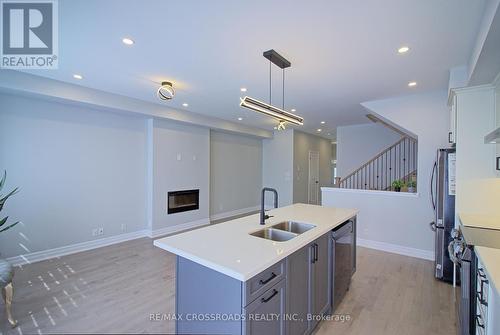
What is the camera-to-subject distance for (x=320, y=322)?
212 cm

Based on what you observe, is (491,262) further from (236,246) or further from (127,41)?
(127,41)

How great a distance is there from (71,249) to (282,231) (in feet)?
11.9

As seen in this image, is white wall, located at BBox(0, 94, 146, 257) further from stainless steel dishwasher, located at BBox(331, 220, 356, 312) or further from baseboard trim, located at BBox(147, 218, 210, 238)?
stainless steel dishwasher, located at BBox(331, 220, 356, 312)

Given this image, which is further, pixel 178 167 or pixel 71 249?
pixel 178 167

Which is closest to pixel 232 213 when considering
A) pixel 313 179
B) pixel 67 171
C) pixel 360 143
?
pixel 313 179

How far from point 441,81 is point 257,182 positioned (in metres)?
5.16

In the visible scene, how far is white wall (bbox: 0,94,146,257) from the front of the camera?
3.21 m

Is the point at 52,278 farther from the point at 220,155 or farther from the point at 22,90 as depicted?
the point at 220,155

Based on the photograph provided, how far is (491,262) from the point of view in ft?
4.29

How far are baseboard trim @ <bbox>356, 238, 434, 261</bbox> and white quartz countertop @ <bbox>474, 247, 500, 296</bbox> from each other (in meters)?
2.48

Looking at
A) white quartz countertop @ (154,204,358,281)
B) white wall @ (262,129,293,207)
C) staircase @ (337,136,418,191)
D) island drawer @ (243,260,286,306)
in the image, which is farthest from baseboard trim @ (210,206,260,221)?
island drawer @ (243,260,286,306)

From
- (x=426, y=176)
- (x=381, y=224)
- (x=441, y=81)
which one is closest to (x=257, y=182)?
(x=381, y=224)

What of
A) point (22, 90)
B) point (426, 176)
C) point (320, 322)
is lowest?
point (320, 322)

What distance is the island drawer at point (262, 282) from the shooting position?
4.09ft
